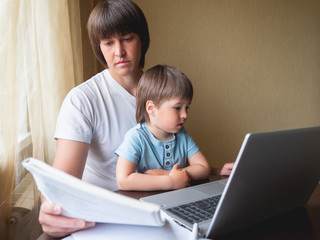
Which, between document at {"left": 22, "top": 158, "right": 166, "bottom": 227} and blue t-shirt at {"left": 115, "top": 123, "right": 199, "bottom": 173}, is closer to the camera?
document at {"left": 22, "top": 158, "right": 166, "bottom": 227}

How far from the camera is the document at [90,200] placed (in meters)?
0.49

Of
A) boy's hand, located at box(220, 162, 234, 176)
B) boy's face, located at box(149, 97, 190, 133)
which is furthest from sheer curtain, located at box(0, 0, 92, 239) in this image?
boy's hand, located at box(220, 162, 234, 176)

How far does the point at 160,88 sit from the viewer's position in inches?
42.4

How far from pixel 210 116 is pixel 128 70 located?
4.72 ft

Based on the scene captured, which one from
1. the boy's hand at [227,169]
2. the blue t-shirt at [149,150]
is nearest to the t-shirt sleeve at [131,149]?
the blue t-shirt at [149,150]

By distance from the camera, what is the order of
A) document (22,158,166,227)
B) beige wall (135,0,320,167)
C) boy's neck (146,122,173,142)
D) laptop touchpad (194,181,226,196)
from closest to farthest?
document (22,158,166,227)
laptop touchpad (194,181,226,196)
boy's neck (146,122,173,142)
beige wall (135,0,320,167)

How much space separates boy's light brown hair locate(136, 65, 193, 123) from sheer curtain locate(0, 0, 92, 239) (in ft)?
1.50

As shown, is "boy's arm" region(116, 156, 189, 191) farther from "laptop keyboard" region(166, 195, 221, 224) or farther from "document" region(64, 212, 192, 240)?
"document" region(64, 212, 192, 240)

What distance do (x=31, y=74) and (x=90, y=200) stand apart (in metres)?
0.91

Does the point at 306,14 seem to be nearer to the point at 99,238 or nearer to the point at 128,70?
the point at 128,70

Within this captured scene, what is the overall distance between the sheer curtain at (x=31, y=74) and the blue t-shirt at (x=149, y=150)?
1.39 ft

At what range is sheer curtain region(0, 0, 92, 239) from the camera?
1.08m

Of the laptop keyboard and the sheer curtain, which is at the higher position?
the sheer curtain

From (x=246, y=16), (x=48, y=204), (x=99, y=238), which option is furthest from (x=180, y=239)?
(x=246, y=16)
